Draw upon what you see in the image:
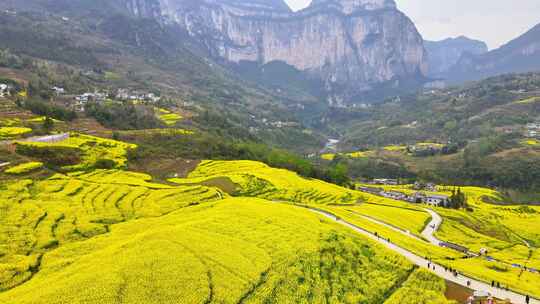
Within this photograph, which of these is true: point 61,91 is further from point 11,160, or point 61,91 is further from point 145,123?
point 11,160

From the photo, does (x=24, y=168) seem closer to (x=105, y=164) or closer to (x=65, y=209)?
(x=105, y=164)

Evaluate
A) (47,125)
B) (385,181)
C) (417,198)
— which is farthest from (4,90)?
(385,181)

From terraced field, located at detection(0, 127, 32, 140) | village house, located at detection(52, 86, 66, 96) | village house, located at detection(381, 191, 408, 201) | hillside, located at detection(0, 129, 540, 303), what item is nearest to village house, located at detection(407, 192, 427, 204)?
village house, located at detection(381, 191, 408, 201)

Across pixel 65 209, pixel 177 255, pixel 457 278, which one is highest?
pixel 65 209

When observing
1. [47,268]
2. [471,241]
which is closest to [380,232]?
[471,241]

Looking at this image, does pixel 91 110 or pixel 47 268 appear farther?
pixel 91 110

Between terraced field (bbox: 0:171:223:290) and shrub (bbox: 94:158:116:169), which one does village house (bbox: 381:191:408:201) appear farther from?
shrub (bbox: 94:158:116:169)

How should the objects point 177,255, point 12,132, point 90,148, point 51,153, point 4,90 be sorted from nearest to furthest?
point 177,255, point 51,153, point 90,148, point 12,132, point 4,90

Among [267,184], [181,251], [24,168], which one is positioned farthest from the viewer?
[267,184]

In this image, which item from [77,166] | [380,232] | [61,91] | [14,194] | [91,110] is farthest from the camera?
[61,91]
